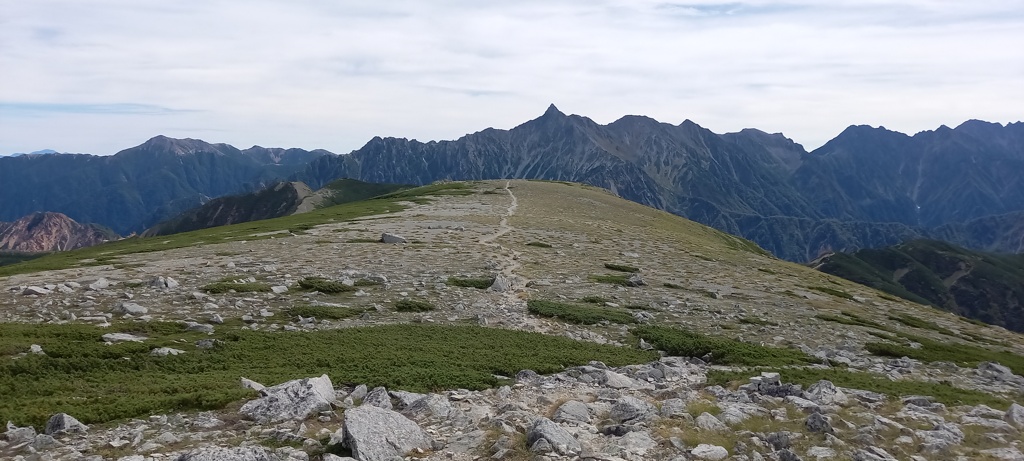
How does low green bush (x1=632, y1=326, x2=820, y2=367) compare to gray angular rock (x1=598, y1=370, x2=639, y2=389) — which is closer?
gray angular rock (x1=598, y1=370, x2=639, y2=389)

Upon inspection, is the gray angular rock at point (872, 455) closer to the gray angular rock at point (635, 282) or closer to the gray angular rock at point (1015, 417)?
the gray angular rock at point (1015, 417)

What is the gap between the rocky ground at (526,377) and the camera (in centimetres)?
1330

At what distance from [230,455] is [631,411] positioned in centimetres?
1016

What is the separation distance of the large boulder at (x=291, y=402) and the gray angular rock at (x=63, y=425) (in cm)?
346

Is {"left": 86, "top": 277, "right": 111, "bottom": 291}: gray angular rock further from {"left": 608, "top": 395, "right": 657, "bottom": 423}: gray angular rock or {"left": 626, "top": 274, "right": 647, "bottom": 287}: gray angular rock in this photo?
{"left": 626, "top": 274, "right": 647, "bottom": 287}: gray angular rock

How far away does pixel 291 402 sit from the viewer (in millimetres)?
15172

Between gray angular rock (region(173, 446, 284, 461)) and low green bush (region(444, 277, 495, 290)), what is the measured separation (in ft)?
81.5

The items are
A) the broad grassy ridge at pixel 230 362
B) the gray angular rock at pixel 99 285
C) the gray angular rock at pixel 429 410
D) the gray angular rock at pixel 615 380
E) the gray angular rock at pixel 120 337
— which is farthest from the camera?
the gray angular rock at pixel 99 285

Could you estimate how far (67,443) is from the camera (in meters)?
12.6

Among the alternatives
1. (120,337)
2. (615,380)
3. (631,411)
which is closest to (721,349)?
(615,380)

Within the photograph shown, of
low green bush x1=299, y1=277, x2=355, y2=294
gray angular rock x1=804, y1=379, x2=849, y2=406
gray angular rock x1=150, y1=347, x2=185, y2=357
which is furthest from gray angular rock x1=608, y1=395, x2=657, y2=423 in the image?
low green bush x1=299, y1=277, x2=355, y2=294

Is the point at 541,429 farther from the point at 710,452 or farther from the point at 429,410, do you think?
the point at 710,452

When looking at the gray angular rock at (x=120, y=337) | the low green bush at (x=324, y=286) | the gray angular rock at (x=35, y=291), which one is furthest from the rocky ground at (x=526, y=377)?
the gray angular rock at (x=120, y=337)

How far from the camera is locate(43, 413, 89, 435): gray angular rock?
13070mm
